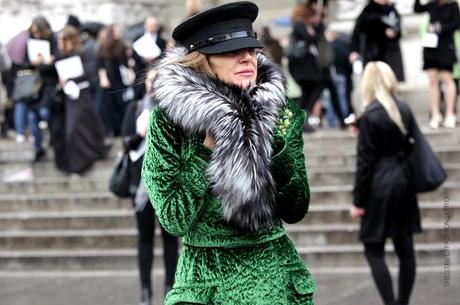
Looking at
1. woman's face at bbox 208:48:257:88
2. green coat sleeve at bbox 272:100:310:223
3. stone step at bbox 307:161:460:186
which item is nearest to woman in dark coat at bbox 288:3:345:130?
stone step at bbox 307:161:460:186

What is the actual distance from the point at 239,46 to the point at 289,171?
0.46 m

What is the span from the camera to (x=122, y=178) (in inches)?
304

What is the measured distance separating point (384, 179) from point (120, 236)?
406 centimetres

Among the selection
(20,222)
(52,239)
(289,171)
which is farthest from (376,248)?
(20,222)

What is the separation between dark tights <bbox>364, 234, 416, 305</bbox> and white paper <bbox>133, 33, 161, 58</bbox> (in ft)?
12.0

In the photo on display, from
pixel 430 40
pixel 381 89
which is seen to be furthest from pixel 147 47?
pixel 381 89

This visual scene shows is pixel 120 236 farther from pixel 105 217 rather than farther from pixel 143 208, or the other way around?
pixel 143 208

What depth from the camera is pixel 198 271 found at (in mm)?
3377

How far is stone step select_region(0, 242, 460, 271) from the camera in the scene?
870 cm

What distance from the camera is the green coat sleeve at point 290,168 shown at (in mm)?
3393

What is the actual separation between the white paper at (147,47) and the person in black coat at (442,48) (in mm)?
3185

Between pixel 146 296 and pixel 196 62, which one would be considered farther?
pixel 146 296

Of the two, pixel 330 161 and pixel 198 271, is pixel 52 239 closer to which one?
pixel 330 161

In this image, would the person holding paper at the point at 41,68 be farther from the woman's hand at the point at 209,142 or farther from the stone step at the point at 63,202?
the woman's hand at the point at 209,142
